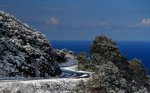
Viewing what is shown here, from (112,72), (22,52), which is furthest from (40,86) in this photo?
(22,52)

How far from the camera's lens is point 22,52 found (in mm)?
70875

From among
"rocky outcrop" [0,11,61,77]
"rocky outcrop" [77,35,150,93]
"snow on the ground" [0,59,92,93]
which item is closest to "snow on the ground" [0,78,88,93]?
"snow on the ground" [0,59,92,93]

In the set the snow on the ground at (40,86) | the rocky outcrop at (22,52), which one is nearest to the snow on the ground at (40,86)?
the snow on the ground at (40,86)

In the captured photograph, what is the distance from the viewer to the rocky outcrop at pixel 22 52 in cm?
6525

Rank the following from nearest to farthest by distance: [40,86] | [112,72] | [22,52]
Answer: [40,86] < [112,72] < [22,52]

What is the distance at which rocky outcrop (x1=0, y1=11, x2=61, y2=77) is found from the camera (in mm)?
65250

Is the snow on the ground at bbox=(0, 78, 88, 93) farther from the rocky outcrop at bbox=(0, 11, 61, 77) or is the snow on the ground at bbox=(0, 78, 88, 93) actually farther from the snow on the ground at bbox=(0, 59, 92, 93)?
the rocky outcrop at bbox=(0, 11, 61, 77)

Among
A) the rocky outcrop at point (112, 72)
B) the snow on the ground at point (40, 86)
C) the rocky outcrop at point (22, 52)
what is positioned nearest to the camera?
the snow on the ground at point (40, 86)

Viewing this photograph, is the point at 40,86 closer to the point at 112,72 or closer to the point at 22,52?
the point at 112,72

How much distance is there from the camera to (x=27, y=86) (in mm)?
54281

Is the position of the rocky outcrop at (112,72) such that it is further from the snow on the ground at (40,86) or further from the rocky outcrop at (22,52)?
the rocky outcrop at (22,52)

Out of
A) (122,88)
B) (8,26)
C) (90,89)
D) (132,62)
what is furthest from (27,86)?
(132,62)

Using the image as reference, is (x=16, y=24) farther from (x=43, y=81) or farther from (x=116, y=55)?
(x=43, y=81)

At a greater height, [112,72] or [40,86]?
[112,72]
